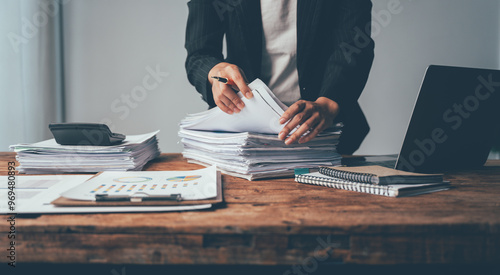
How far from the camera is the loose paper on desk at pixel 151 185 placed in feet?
1.86

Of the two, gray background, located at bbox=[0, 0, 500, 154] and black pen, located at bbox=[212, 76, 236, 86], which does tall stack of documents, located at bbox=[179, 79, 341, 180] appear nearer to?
black pen, located at bbox=[212, 76, 236, 86]

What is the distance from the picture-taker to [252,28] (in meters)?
1.31

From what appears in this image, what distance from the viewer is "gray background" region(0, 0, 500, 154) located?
2.52 metres

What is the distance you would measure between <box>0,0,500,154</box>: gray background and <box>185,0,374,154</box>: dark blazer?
1.31 metres

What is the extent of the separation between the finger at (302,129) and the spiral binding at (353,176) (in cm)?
12

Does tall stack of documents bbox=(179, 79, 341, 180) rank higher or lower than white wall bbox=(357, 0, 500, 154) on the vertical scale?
lower

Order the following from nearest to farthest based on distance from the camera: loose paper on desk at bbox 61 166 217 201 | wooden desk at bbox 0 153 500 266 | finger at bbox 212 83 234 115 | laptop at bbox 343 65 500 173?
wooden desk at bbox 0 153 500 266 → loose paper on desk at bbox 61 166 217 201 → laptop at bbox 343 65 500 173 → finger at bbox 212 83 234 115

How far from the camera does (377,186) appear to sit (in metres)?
0.63

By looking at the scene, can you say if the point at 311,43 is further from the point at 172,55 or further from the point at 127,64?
the point at 127,64

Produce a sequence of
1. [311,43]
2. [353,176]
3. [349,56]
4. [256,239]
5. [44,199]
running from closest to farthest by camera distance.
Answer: [256,239], [44,199], [353,176], [349,56], [311,43]

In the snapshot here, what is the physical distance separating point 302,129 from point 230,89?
20cm

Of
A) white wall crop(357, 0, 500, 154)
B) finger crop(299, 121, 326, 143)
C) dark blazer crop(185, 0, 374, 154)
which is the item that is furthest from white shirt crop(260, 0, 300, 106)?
white wall crop(357, 0, 500, 154)

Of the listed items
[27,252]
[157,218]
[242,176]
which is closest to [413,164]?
[242,176]

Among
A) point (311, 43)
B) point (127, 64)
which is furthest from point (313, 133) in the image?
point (127, 64)
